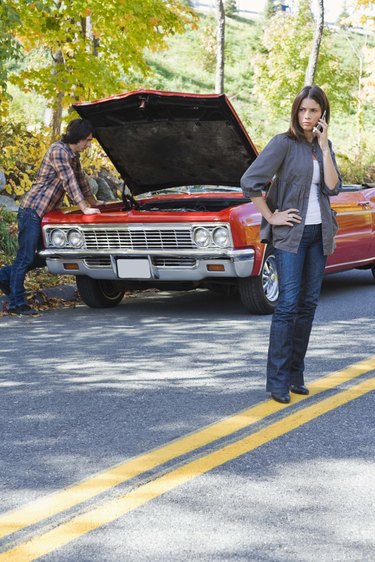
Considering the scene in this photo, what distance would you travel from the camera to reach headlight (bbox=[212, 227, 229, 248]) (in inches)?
308

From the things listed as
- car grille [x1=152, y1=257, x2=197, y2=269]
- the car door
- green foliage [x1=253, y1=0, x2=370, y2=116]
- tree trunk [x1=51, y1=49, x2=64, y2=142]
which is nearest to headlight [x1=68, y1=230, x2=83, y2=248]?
car grille [x1=152, y1=257, x2=197, y2=269]

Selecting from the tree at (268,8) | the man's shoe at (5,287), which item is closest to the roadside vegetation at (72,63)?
the man's shoe at (5,287)

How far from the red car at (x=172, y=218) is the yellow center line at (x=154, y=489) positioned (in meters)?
3.00

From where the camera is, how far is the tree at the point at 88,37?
12.0m

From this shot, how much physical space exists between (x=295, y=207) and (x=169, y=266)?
3.21 meters

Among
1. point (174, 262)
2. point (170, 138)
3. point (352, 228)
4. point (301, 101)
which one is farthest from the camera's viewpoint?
point (352, 228)

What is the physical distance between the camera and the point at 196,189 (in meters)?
9.41

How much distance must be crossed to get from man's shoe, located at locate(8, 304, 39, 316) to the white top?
4.29 metres

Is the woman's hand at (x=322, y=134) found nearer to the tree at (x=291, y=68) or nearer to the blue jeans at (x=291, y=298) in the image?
the blue jeans at (x=291, y=298)

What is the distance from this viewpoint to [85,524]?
3305mm

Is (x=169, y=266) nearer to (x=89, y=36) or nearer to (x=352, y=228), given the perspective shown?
(x=352, y=228)

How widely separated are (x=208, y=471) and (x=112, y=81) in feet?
29.8

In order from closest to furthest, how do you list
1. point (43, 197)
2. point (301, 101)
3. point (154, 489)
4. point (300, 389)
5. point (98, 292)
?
point (154, 489), point (301, 101), point (300, 389), point (43, 197), point (98, 292)

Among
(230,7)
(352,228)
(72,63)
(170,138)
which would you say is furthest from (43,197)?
(230,7)
